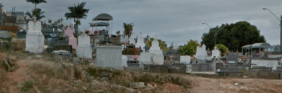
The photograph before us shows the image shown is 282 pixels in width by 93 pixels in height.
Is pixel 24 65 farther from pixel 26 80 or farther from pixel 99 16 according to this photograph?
pixel 99 16

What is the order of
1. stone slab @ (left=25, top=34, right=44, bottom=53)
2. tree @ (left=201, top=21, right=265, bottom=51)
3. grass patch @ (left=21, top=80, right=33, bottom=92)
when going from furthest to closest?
tree @ (left=201, top=21, right=265, bottom=51)
stone slab @ (left=25, top=34, right=44, bottom=53)
grass patch @ (left=21, top=80, right=33, bottom=92)

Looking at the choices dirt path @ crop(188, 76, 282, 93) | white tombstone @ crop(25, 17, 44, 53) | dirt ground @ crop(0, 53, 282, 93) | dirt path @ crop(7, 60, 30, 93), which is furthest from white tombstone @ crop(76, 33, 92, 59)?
dirt path @ crop(188, 76, 282, 93)

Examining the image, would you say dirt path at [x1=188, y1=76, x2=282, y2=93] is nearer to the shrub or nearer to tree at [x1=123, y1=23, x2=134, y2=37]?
the shrub

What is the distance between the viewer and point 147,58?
2064 cm

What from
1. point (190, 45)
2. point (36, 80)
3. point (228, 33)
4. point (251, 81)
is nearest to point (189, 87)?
point (251, 81)

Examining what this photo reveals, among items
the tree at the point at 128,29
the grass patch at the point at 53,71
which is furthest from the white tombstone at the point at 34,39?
the tree at the point at 128,29

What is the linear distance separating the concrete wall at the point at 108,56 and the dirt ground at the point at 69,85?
2.11 metres

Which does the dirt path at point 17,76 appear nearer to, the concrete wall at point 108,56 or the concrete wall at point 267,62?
the concrete wall at point 108,56

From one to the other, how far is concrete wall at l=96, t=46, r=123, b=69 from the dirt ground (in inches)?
83.0

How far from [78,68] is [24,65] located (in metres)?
2.17

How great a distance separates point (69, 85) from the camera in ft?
37.9

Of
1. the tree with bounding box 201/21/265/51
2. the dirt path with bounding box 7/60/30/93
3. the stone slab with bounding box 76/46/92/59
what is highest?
the tree with bounding box 201/21/265/51

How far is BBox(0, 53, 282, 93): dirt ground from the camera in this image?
11.1m

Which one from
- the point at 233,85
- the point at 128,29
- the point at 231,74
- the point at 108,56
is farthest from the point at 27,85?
the point at 128,29
